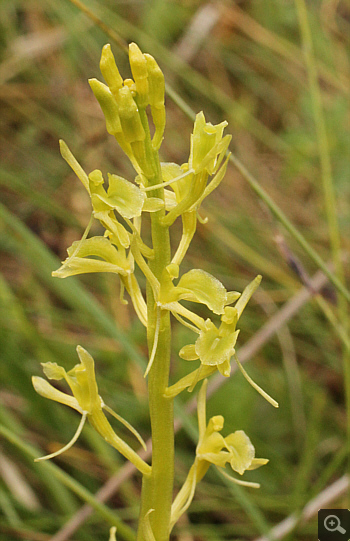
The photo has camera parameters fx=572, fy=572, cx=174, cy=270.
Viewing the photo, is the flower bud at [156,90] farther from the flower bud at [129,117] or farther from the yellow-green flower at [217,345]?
the yellow-green flower at [217,345]

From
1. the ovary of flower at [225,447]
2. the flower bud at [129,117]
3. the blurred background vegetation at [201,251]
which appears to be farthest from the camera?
the blurred background vegetation at [201,251]

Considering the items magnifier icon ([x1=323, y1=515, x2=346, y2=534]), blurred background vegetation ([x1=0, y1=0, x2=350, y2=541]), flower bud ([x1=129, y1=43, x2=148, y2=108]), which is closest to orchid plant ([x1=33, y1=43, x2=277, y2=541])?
flower bud ([x1=129, y1=43, x2=148, y2=108])

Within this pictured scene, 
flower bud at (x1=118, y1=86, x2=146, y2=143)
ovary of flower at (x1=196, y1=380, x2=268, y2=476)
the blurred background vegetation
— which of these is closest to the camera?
flower bud at (x1=118, y1=86, x2=146, y2=143)

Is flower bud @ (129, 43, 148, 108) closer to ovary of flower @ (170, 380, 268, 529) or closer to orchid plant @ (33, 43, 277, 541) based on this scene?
orchid plant @ (33, 43, 277, 541)

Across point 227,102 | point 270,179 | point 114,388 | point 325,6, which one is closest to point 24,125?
point 227,102

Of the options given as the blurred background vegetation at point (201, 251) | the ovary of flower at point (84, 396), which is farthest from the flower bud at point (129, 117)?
the blurred background vegetation at point (201, 251)

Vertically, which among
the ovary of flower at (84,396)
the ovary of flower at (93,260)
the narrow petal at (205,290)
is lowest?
the ovary of flower at (84,396)
